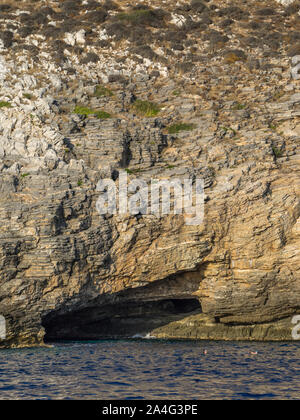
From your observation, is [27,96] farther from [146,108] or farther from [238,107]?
[238,107]

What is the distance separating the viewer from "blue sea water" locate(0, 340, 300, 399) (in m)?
17.7

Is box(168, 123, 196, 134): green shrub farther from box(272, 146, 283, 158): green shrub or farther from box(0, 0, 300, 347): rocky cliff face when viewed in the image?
box(272, 146, 283, 158): green shrub

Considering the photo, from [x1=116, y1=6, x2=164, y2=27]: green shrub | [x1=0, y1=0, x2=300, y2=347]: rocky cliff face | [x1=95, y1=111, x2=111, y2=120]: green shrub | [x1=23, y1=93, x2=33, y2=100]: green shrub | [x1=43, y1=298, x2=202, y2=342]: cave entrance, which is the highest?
[x1=116, y1=6, x2=164, y2=27]: green shrub

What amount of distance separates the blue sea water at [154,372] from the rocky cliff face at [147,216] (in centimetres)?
375

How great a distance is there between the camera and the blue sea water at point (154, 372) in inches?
698

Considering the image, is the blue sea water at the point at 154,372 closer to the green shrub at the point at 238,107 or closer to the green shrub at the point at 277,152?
the green shrub at the point at 277,152

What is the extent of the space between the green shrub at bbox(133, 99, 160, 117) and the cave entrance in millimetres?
15138

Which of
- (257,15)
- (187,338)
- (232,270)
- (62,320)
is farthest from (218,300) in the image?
(257,15)

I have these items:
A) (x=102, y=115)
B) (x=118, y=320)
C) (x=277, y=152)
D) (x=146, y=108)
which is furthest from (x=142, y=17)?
(x=118, y=320)

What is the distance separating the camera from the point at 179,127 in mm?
38125

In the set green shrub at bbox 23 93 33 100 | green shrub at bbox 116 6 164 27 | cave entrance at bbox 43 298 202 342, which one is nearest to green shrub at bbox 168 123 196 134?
green shrub at bbox 23 93 33 100

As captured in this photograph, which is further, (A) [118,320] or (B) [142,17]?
(B) [142,17]

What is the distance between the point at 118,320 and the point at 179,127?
16.4 metres

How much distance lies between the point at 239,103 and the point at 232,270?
579 inches
